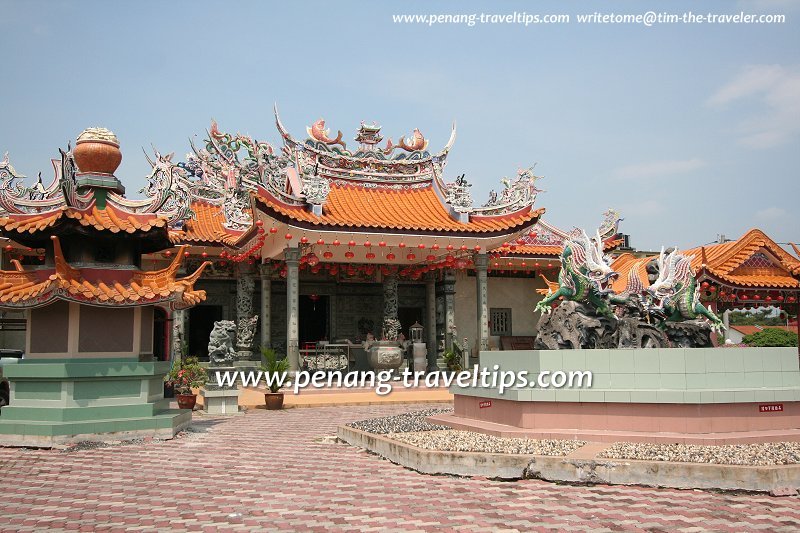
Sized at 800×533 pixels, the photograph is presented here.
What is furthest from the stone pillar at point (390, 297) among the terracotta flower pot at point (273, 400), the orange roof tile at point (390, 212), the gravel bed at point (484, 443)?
the gravel bed at point (484, 443)

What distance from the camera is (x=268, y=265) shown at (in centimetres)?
2162

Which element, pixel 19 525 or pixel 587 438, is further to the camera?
pixel 587 438

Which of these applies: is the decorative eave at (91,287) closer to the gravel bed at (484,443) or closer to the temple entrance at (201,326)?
the gravel bed at (484,443)

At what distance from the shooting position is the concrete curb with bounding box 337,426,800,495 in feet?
21.1

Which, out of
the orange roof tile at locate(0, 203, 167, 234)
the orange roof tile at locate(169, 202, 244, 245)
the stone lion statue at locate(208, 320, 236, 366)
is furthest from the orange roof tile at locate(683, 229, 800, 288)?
the orange roof tile at locate(0, 203, 167, 234)

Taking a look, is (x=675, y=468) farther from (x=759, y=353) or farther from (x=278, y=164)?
(x=278, y=164)

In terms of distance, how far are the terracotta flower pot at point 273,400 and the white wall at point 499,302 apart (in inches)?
427

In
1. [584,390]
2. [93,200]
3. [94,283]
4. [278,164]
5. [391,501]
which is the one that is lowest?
[391,501]

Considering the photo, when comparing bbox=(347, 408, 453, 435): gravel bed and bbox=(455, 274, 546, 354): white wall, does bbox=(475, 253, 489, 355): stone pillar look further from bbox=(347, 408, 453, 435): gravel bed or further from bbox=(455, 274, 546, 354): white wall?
bbox=(347, 408, 453, 435): gravel bed

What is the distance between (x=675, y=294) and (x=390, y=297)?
1286cm

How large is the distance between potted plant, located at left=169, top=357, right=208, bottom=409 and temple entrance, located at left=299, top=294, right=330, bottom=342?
8344mm

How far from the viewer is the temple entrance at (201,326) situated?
22.0 m

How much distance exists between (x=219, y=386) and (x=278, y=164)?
891 centimetres

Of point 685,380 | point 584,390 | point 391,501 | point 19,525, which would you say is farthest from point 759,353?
point 19,525
